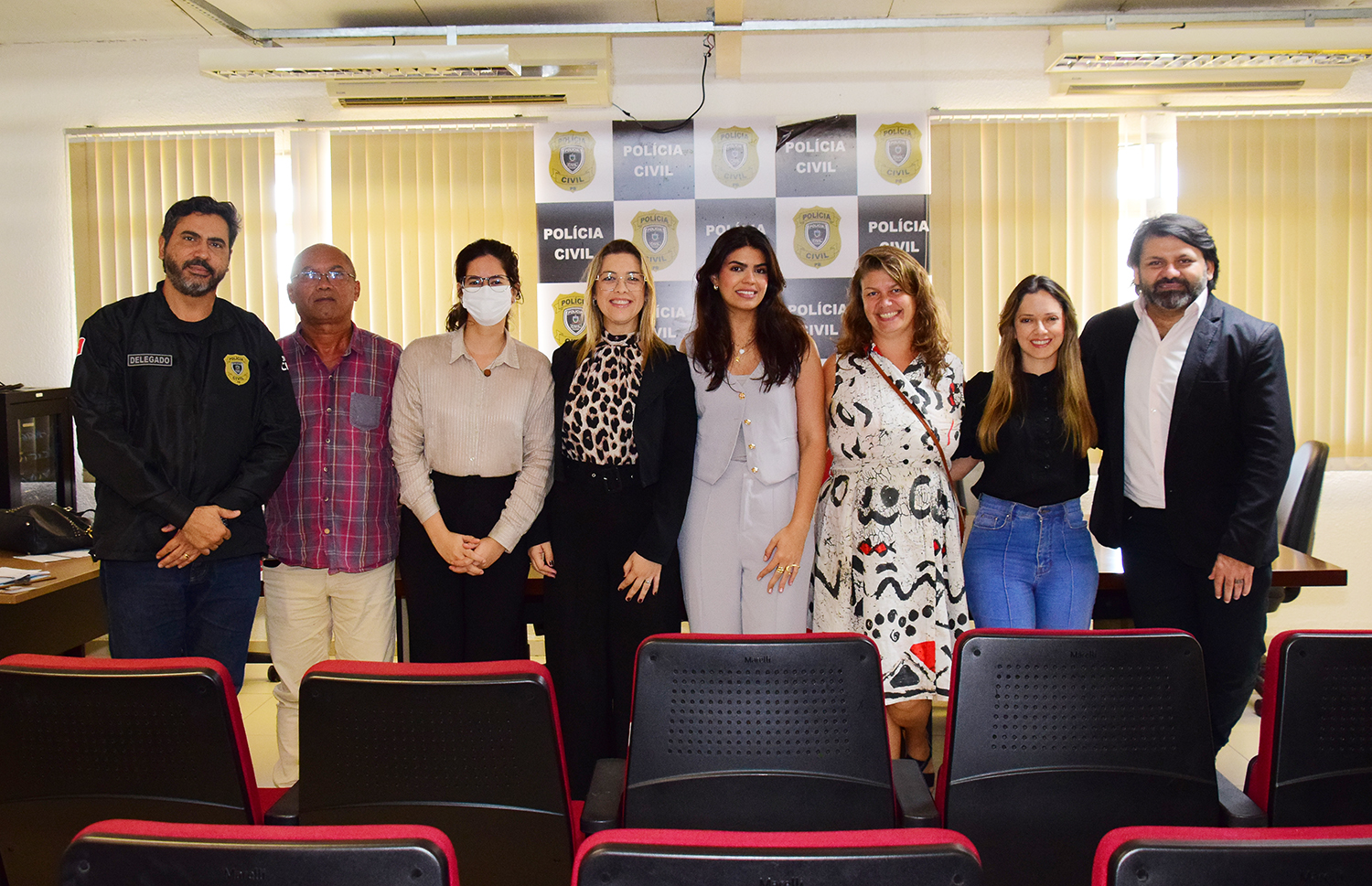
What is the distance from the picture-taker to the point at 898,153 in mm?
4516

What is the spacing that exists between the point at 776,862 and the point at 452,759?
2.23 feet

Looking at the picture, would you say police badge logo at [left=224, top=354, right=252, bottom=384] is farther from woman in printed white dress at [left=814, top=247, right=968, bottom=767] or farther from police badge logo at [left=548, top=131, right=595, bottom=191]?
police badge logo at [left=548, top=131, right=595, bottom=191]

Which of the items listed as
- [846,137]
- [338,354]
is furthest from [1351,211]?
[338,354]

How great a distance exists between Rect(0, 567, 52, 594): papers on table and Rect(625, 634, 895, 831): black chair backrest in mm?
2373

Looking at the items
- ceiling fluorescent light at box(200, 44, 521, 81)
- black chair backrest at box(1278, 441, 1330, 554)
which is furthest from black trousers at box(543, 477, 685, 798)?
black chair backrest at box(1278, 441, 1330, 554)

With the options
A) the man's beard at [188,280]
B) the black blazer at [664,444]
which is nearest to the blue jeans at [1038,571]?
the black blazer at [664,444]

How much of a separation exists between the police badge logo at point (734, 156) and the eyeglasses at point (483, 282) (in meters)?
2.36

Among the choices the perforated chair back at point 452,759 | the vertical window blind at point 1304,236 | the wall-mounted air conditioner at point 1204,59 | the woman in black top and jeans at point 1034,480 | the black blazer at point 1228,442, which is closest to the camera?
the perforated chair back at point 452,759

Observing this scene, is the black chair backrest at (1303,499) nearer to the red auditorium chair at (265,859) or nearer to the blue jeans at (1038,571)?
the blue jeans at (1038,571)

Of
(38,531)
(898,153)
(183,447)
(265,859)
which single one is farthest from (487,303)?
(898,153)

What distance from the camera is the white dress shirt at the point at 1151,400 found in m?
2.34

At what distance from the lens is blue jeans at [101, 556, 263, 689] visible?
227 centimetres

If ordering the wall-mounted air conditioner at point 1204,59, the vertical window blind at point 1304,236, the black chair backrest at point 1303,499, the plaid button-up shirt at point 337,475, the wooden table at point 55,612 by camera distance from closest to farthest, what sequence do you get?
1. the plaid button-up shirt at point 337,475
2. the wooden table at point 55,612
3. the black chair backrest at point 1303,499
4. the wall-mounted air conditioner at point 1204,59
5. the vertical window blind at point 1304,236

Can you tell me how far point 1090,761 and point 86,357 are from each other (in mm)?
2459
